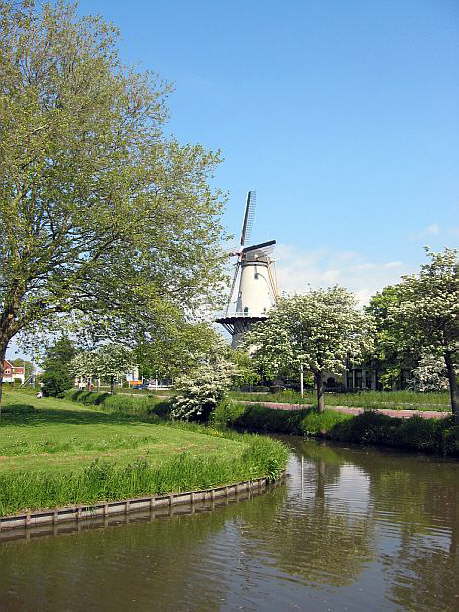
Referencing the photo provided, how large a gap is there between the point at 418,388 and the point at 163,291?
4015 centimetres

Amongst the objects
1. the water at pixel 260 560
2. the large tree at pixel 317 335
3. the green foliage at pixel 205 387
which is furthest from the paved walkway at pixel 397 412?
the water at pixel 260 560

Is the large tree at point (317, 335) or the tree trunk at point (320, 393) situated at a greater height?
the large tree at point (317, 335)

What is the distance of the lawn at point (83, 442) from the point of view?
22859mm

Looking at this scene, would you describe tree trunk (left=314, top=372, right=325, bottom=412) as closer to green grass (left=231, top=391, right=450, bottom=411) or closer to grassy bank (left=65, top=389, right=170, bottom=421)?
green grass (left=231, top=391, right=450, bottom=411)

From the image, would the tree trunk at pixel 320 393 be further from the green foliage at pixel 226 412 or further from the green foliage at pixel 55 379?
the green foliage at pixel 55 379

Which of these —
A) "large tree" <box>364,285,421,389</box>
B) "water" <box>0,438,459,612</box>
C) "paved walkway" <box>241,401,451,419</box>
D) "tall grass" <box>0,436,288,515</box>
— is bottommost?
"water" <box>0,438,459,612</box>

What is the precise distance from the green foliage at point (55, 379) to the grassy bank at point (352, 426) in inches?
1235

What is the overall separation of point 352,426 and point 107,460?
22.2 meters

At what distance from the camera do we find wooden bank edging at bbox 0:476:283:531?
17.3 meters

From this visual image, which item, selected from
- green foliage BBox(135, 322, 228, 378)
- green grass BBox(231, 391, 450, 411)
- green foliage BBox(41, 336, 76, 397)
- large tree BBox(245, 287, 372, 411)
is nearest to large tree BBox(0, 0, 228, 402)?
green foliage BBox(135, 322, 228, 378)

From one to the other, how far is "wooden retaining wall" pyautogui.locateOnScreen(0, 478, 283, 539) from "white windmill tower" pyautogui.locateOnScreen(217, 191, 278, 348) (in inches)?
2198

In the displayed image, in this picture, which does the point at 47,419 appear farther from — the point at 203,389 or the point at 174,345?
the point at 203,389

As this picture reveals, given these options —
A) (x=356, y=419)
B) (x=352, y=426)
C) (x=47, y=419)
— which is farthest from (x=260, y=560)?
(x=356, y=419)

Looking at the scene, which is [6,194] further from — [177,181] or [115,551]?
[115,551]
